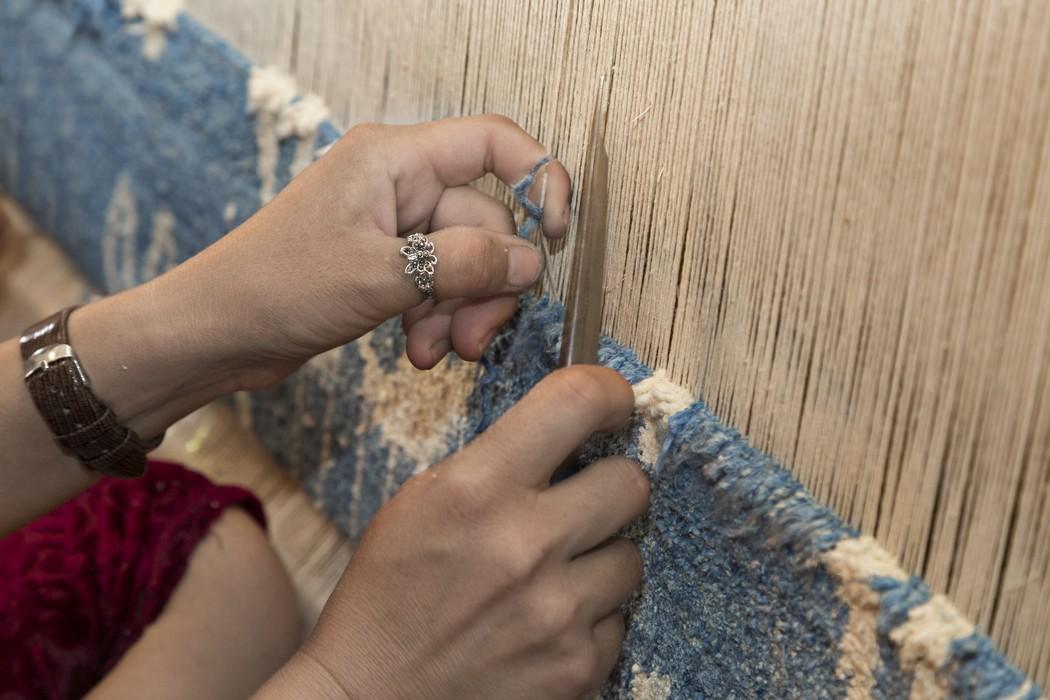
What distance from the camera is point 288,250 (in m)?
0.81

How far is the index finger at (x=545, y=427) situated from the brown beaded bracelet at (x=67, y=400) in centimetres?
38

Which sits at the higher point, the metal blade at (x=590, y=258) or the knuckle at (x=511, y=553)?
the metal blade at (x=590, y=258)

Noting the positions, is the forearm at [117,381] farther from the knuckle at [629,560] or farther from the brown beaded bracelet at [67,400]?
the knuckle at [629,560]

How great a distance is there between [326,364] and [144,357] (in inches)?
13.2

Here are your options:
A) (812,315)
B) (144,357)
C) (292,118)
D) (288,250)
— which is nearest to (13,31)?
(292,118)

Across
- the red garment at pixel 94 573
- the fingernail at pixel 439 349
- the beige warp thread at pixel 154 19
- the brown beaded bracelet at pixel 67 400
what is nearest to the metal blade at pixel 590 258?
the fingernail at pixel 439 349

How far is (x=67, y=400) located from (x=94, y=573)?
30 centimetres

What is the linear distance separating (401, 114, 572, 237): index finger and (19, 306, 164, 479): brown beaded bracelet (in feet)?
1.21

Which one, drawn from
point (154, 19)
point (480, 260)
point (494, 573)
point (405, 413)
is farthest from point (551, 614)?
point (154, 19)

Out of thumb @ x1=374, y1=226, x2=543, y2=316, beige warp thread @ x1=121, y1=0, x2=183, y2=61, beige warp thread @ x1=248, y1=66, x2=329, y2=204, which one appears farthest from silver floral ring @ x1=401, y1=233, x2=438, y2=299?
beige warp thread @ x1=121, y1=0, x2=183, y2=61

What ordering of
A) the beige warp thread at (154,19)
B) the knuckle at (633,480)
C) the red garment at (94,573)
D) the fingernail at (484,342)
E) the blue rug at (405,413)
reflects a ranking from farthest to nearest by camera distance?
the beige warp thread at (154,19) → the red garment at (94,573) → the fingernail at (484,342) → the knuckle at (633,480) → the blue rug at (405,413)

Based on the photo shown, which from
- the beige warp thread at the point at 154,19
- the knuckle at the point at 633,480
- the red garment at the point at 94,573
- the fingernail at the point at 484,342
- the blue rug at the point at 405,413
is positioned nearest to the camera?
the blue rug at the point at 405,413

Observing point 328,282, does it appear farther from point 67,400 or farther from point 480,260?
point 67,400

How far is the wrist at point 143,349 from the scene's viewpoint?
0.88 metres
